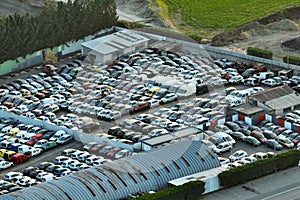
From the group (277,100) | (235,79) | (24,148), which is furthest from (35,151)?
(235,79)

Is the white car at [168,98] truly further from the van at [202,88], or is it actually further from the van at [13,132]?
the van at [13,132]

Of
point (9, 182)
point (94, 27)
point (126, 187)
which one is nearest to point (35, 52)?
point (94, 27)

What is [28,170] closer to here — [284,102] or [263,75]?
[284,102]

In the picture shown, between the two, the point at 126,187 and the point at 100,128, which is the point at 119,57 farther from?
the point at 126,187

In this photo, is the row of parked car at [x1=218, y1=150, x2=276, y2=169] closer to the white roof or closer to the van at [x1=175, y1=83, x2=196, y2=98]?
the van at [x1=175, y1=83, x2=196, y2=98]

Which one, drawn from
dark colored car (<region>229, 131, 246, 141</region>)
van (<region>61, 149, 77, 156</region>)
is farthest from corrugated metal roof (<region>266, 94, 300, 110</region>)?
van (<region>61, 149, 77, 156</region>)

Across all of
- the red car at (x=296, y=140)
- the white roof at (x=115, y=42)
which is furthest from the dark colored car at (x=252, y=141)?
the white roof at (x=115, y=42)

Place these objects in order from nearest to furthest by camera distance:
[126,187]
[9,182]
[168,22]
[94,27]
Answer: [126,187], [9,182], [94,27], [168,22]
